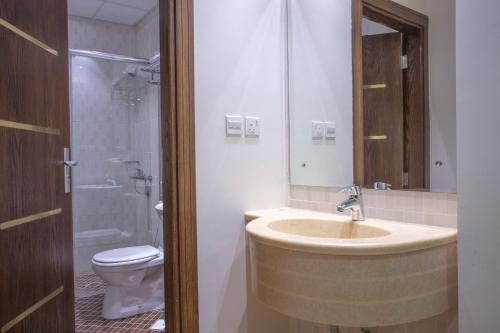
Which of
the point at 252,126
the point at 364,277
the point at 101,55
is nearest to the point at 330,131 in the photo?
the point at 252,126

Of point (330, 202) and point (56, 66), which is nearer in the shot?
point (330, 202)

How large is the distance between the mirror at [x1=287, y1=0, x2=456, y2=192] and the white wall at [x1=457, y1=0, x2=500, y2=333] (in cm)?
42

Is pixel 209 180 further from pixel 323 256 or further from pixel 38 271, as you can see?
pixel 38 271

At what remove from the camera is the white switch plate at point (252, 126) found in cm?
159

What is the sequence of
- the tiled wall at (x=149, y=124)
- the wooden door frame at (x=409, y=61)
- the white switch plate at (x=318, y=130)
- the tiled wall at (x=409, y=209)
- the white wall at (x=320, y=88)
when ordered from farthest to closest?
the tiled wall at (x=149, y=124) < the white switch plate at (x=318, y=130) < the white wall at (x=320, y=88) < the wooden door frame at (x=409, y=61) < the tiled wall at (x=409, y=209)

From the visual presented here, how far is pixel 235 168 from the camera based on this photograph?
1552 mm

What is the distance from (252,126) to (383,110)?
0.58 metres

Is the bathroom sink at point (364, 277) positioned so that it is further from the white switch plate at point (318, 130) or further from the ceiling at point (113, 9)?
the ceiling at point (113, 9)

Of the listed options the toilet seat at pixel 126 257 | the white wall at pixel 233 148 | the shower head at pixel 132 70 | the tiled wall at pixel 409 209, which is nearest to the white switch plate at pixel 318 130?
the white wall at pixel 233 148

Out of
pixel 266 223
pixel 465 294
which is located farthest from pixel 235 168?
pixel 465 294

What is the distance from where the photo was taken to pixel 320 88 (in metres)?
1.69

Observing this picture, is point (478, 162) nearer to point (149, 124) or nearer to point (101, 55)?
point (149, 124)

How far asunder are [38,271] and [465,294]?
5.50 ft

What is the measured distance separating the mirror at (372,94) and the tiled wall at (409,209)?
36 millimetres
